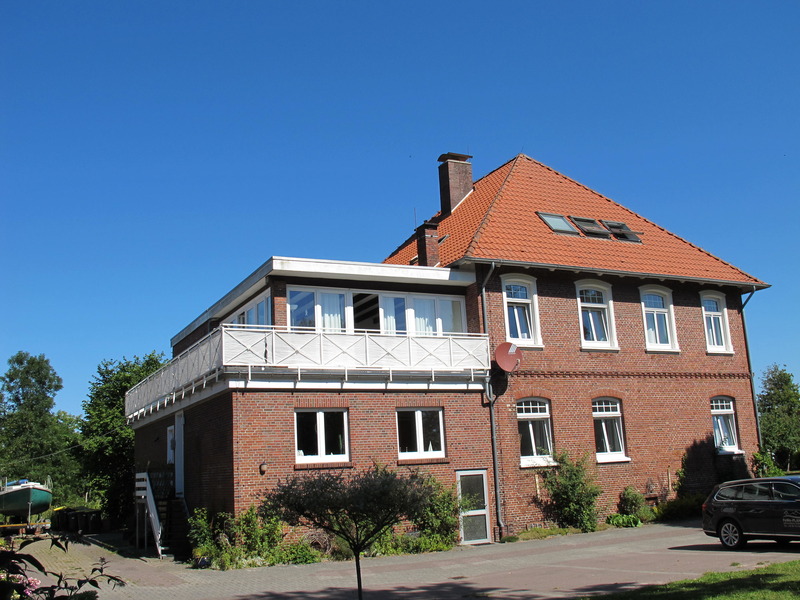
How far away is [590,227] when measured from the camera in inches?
952

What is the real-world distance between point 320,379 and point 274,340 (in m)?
1.44

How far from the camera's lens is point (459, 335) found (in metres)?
19.9

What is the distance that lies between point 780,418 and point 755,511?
44.5 feet

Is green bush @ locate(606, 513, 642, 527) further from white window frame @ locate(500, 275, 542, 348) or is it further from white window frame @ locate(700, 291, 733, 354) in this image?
white window frame @ locate(700, 291, 733, 354)

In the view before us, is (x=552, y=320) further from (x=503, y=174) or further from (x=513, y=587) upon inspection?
(x=513, y=587)

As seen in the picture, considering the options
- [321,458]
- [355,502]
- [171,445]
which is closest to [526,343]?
[321,458]

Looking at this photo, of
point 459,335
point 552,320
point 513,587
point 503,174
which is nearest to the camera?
point 513,587

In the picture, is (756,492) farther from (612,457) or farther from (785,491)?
(612,457)

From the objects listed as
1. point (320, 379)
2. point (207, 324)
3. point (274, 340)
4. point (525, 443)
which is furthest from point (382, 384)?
point (207, 324)

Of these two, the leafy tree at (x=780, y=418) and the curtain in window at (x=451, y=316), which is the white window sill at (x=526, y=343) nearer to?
the curtain in window at (x=451, y=316)

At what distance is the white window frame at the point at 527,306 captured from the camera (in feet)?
67.8

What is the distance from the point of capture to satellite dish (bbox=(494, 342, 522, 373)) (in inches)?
766

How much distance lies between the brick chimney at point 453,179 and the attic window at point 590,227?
4086 millimetres

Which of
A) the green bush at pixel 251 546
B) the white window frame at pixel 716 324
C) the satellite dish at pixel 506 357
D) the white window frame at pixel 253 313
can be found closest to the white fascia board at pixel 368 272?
the white window frame at pixel 253 313
